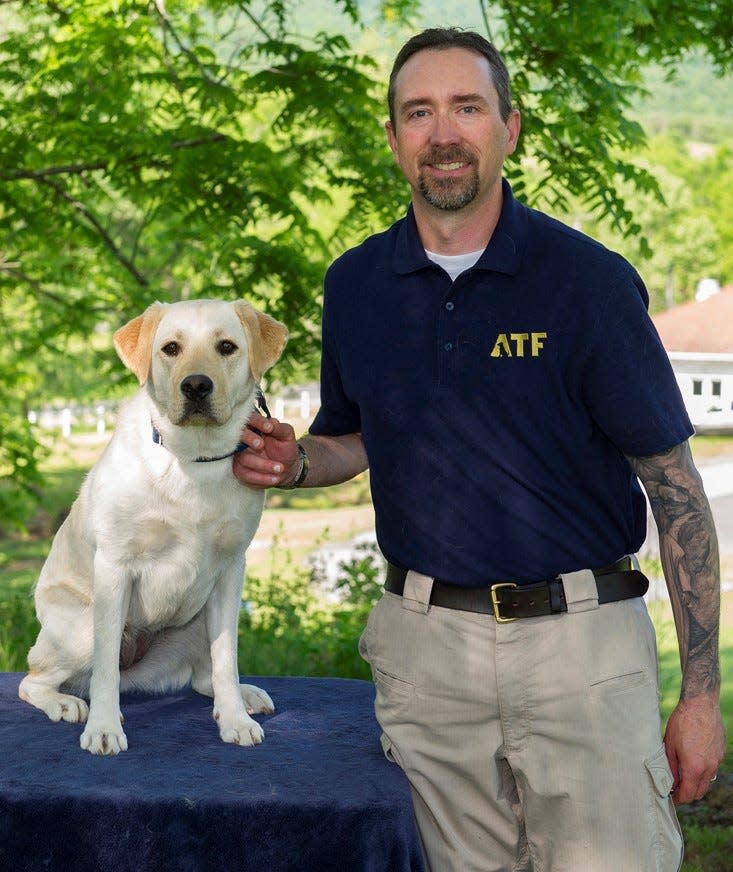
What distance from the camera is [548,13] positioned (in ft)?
18.7

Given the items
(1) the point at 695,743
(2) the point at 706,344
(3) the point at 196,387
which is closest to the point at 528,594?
(1) the point at 695,743

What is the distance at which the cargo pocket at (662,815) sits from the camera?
2.62 m

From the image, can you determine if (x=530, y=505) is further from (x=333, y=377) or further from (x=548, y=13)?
(x=548, y=13)

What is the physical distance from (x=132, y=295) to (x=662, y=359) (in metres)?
4.69


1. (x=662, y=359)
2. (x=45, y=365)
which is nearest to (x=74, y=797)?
(x=662, y=359)

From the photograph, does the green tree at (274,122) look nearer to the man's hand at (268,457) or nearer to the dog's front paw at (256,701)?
the man's hand at (268,457)

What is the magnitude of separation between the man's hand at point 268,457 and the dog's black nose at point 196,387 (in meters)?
0.22

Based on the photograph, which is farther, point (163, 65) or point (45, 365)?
point (45, 365)

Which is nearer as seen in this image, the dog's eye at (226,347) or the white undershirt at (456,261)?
the white undershirt at (456,261)

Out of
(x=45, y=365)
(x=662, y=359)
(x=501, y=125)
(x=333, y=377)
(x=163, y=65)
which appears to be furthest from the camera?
(x=45, y=365)

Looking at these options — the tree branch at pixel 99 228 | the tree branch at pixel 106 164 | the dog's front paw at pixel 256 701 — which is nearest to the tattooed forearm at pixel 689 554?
the dog's front paw at pixel 256 701

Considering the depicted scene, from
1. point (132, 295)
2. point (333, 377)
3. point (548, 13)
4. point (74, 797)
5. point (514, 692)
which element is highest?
point (548, 13)

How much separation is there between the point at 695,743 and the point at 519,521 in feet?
2.27

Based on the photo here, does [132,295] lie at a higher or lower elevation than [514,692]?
higher
